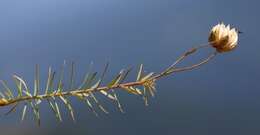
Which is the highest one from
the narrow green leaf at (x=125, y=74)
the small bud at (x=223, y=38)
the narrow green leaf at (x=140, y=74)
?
the small bud at (x=223, y=38)

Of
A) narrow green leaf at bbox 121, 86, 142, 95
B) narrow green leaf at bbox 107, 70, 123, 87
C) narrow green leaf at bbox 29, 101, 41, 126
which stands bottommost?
narrow green leaf at bbox 29, 101, 41, 126

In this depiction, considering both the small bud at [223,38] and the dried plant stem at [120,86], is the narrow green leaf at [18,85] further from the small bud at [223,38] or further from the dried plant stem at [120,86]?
the small bud at [223,38]

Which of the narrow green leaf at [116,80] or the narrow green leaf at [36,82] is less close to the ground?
the narrow green leaf at [116,80]

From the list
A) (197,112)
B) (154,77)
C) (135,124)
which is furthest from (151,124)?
(154,77)

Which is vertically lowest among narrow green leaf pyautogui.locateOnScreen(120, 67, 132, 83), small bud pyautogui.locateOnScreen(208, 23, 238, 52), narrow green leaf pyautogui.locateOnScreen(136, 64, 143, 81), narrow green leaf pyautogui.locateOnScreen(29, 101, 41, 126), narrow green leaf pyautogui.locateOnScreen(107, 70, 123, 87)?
narrow green leaf pyautogui.locateOnScreen(29, 101, 41, 126)

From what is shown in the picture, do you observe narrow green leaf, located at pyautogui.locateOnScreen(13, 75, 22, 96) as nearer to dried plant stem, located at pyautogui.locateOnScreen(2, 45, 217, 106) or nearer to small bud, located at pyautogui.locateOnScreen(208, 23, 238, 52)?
dried plant stem, located at pyautogui.locateOnScreen(2, 45, 217, 106)

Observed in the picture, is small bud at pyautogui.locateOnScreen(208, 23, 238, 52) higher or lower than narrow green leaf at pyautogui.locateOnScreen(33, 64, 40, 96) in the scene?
higher

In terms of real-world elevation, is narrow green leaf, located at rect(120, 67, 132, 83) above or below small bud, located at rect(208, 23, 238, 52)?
below

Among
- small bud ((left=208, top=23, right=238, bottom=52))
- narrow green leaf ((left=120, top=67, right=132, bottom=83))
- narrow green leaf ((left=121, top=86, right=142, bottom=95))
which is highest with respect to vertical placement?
small bud ((left=208, top=23, right=238, bottom=52))
